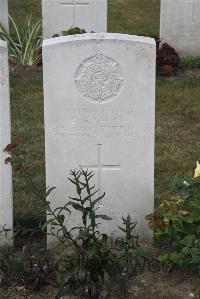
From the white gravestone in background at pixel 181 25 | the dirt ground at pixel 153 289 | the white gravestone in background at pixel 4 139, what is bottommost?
the dirt ground at pixel 153 289

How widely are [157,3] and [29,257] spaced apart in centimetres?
1025

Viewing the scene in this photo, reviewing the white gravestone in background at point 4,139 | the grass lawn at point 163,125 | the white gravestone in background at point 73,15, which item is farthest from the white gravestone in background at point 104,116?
the white gravestone in background at point 73,15

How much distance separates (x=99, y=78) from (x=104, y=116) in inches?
10.3

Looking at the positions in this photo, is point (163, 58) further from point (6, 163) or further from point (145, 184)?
point (6, 163)

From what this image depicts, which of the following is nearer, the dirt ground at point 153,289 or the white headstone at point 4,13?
the dirt ground at point 153,289

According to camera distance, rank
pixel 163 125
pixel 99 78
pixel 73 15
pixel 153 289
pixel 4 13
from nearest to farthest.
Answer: pixel 153 289, pixel 99 78, pixel 163 125, pixel 4 13, pixel 73 15

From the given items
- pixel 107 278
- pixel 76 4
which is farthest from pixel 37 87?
pixel 107 278

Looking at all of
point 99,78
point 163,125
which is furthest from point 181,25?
point 99,78

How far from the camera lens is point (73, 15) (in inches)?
395

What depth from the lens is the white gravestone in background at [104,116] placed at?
15.1ft

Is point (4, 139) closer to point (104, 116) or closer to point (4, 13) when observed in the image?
point (104, 116)

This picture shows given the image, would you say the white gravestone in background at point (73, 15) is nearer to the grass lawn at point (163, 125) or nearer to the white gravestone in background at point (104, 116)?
the grass lawn at point (163, 125)

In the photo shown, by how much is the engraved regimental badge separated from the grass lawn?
1.22 m

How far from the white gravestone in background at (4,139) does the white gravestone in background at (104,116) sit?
26 cm
